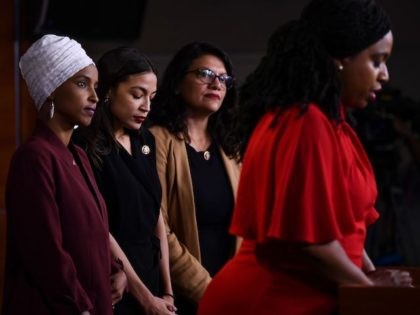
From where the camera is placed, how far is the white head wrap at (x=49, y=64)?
2.38 meters

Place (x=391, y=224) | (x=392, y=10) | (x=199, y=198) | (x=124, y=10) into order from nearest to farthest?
(x=199, y=198)
(x=124, y=10)
(x=391, y=224)
(x=392, y=10)

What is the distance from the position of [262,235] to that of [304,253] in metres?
0.09

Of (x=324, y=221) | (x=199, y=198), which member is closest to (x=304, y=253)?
(x=324, y=221)

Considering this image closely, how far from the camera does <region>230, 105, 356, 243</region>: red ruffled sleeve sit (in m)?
1.78

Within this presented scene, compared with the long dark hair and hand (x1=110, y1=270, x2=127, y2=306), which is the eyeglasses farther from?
hand (x1=110, y1=270, x2=127, y2=306)

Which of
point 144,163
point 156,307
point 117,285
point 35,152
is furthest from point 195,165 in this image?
point 35,152

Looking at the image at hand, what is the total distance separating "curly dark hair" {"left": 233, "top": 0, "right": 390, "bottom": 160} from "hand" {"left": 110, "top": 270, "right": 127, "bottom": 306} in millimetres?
784

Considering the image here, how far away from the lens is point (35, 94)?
7.87 ft

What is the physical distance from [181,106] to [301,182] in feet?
4.87

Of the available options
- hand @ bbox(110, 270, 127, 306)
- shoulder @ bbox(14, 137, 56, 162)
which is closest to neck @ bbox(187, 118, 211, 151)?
hand @ bbox(110, 270, 127, 306)

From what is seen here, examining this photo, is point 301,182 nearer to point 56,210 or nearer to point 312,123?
point 312,123

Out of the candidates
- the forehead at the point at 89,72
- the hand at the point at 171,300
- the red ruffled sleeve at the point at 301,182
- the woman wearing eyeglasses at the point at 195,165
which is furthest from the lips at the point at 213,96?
the red ruffled sleeve at the point at 301,182

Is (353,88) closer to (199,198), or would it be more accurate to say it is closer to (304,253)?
(304,253)

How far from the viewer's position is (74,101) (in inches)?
93.3
